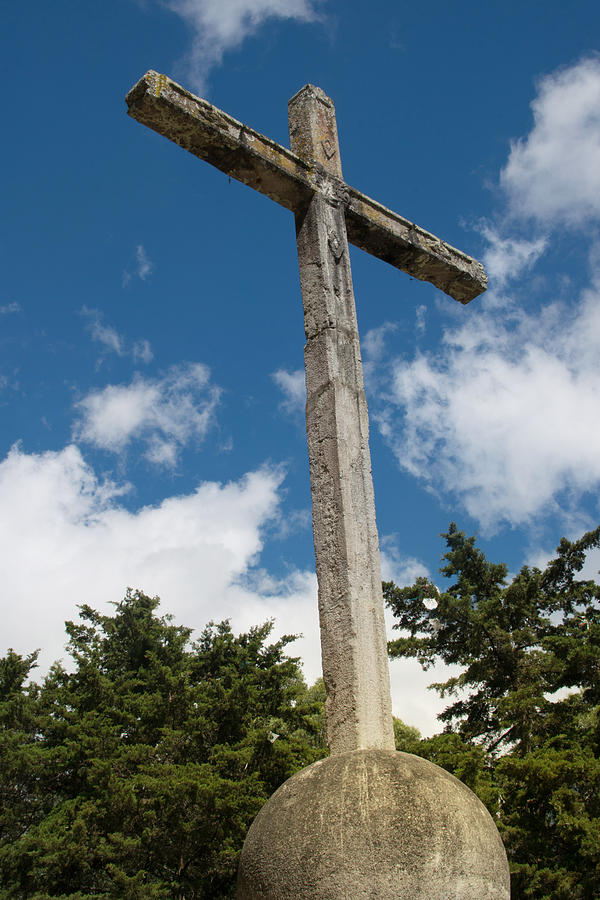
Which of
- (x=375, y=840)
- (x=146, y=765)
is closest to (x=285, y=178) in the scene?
(x=375, y=840)

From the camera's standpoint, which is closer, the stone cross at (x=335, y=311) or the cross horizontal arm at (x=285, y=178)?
the stone cross at (x=335, y=311)

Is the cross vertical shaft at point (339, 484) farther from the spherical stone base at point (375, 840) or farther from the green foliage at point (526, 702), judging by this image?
the green foliage at point (526, 702)

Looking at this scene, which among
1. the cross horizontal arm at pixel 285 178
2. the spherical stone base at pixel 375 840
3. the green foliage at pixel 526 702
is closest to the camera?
the spherical stone base at pixel 375 840

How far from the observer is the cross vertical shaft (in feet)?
12.9

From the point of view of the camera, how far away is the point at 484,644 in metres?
20.9

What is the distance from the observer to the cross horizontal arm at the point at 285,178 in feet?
16.6

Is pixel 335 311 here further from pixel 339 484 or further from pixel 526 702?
pixel 526 702

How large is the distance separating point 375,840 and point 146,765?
51.1 feet

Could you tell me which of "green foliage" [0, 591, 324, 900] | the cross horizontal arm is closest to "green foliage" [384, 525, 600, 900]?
"green foliage" [0, 591, 324, 900]

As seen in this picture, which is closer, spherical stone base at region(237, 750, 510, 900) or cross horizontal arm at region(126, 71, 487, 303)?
spherical stone base at region(237, 750, 510, 900)

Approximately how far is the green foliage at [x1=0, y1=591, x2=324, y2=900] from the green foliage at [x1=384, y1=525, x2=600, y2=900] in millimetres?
3989

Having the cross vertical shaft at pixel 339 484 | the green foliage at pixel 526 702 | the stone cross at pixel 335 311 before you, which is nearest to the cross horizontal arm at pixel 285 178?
the stone cross at pixel 335 311

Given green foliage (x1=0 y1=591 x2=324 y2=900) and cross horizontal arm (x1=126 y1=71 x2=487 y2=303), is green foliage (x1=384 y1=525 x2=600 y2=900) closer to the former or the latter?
green foliage (x1=0 y1=591 x2=324 y2=900)

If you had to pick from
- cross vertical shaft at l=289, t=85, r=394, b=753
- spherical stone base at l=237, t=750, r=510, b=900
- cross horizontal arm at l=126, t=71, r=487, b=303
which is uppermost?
cross horizontal arm at l=126, t=71, r=487, b=303
